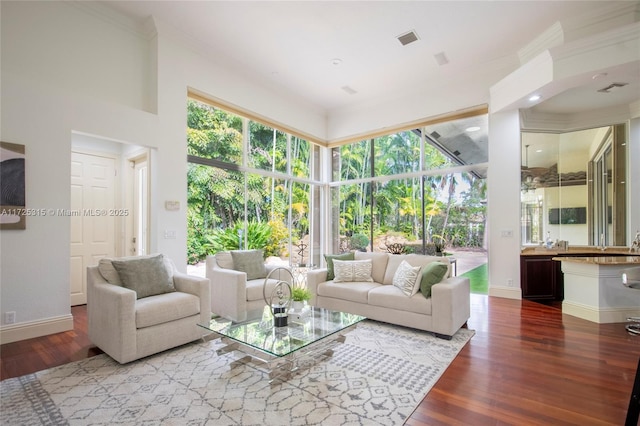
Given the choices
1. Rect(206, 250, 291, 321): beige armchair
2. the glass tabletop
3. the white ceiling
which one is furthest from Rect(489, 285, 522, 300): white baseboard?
Rect(206, 250, 291, 321): beige armchair

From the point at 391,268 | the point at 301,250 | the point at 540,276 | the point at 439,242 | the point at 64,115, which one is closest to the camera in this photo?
the point at 64,115

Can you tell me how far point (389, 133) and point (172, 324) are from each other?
218 inches

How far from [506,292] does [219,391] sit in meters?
4.86

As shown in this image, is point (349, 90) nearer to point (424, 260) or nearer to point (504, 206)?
point (504, 206)

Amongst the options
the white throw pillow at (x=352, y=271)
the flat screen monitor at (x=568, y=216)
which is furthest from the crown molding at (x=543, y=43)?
the white throw pillow at (x=352, y=271)

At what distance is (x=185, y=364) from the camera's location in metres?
2.70

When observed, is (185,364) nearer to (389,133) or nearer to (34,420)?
(34,420)

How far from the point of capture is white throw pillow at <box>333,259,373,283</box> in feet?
13.9

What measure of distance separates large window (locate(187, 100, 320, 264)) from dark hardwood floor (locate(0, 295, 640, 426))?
214 cm

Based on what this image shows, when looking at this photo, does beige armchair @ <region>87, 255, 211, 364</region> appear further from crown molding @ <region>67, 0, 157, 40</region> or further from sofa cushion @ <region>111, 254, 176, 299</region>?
crown molding @ <region>67, 0, 157, 40</region>

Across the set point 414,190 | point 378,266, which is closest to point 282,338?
point 378,266

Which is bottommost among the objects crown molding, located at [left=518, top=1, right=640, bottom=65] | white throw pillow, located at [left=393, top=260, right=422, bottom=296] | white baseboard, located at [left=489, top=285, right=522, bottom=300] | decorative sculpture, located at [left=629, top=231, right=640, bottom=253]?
white baseboard, located at [left=489, top=285, right=522, bottom=300]

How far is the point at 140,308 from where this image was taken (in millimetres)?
2738

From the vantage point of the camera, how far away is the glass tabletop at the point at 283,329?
2.29 meters
